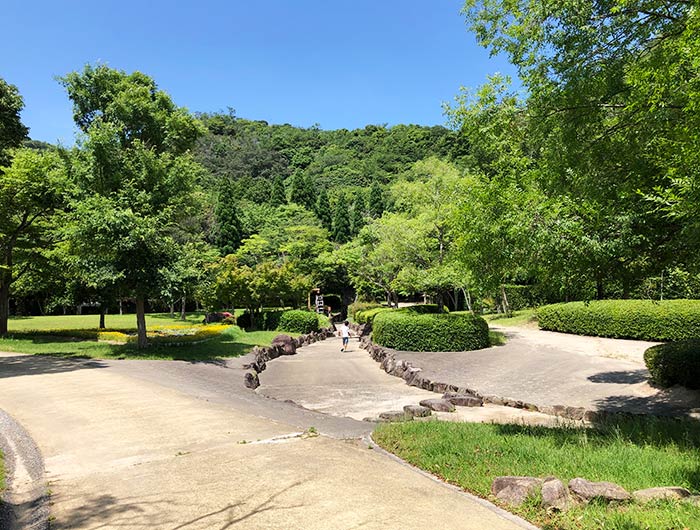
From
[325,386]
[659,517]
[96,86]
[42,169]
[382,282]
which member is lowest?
[325,386]

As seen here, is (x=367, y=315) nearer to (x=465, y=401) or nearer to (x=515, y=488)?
(x=465, y=401)

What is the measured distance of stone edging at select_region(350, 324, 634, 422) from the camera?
27.9ft

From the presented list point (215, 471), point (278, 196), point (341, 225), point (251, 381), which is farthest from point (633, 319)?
point (278, 196)

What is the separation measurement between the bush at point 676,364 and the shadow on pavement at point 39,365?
14181mm

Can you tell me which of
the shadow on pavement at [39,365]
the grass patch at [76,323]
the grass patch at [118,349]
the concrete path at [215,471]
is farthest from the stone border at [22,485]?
the grass patch at [76,323]

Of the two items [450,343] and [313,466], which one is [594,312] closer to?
[450,343]

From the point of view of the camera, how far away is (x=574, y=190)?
6.95m

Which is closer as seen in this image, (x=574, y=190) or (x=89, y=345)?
(x=574, y=190)

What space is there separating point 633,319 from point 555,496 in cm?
1629

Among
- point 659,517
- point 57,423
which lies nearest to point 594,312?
point 659,517

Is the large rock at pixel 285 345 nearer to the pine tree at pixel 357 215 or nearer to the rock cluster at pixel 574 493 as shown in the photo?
the rock cluster at pixel 574 493

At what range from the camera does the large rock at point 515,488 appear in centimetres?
406

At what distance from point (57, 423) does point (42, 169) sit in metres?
16.6

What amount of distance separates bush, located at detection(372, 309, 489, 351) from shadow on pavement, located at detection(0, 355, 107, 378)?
1063 cm
